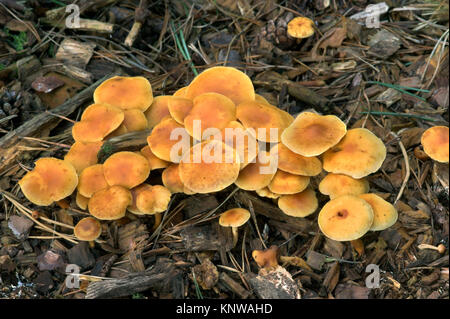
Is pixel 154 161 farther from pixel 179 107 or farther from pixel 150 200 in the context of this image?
pixel 179 107

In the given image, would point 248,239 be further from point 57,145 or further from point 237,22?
point 237,22

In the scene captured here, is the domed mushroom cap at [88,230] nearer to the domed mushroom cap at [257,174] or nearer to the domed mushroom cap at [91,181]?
the domed mushroom cap at [91,181]

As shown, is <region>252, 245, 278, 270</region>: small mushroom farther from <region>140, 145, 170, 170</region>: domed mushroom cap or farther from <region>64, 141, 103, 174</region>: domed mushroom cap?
<region>64, 141, 103, 174</region>: domed mushroom cap

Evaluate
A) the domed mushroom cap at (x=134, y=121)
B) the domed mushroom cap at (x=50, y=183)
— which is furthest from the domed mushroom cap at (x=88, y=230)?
the domed mushroom cap at (x=134, y=121)

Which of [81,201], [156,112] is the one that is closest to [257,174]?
[156,112]
